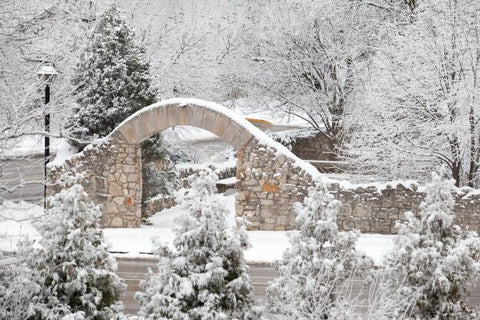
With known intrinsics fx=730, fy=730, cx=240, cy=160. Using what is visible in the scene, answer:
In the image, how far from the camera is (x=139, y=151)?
17.8m

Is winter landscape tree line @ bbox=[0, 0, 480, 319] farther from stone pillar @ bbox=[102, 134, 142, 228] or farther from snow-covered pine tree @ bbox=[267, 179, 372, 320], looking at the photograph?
stone pillar @ bbox=[102, 134, 142, 228]

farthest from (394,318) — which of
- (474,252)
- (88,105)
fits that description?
(88,105)

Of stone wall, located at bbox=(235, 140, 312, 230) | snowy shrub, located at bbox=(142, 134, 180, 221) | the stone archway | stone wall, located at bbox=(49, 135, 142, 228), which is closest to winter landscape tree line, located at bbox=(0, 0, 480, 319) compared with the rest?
snowy shrub, located at bbox=(142, 134, 180, 221)

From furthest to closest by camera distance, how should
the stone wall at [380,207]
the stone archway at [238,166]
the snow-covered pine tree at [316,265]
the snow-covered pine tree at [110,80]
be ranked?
1. the snow-covered pine tree at [110,80]
2. the stone archway at [238,166]
3. the stone wall at [380,207]
4. the snow-covered pine tree at [316,265]

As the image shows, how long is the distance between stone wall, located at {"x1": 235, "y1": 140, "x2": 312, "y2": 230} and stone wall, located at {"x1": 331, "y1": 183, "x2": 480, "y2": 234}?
0.97 meters

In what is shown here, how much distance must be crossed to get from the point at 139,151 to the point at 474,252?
1055 centimetres

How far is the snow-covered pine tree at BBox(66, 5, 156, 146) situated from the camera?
1875cm

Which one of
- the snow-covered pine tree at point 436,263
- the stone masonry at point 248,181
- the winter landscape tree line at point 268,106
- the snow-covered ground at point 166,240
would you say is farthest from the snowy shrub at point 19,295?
the stone masonry at point 248,181

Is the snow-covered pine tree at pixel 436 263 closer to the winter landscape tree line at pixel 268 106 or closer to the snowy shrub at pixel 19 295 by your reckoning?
the winter landscape tree line at pixel 268 106

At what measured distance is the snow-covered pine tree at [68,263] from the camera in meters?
7.80

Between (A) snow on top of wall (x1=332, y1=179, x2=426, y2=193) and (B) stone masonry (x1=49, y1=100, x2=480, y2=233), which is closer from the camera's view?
(A) snow on top of wall (x1=332, y1=179, x2=426, y2=193)

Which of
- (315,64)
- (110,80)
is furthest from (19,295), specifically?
(315,64)

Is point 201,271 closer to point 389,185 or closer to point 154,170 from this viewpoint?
point 389,185

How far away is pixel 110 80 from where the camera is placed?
62.2 ft
